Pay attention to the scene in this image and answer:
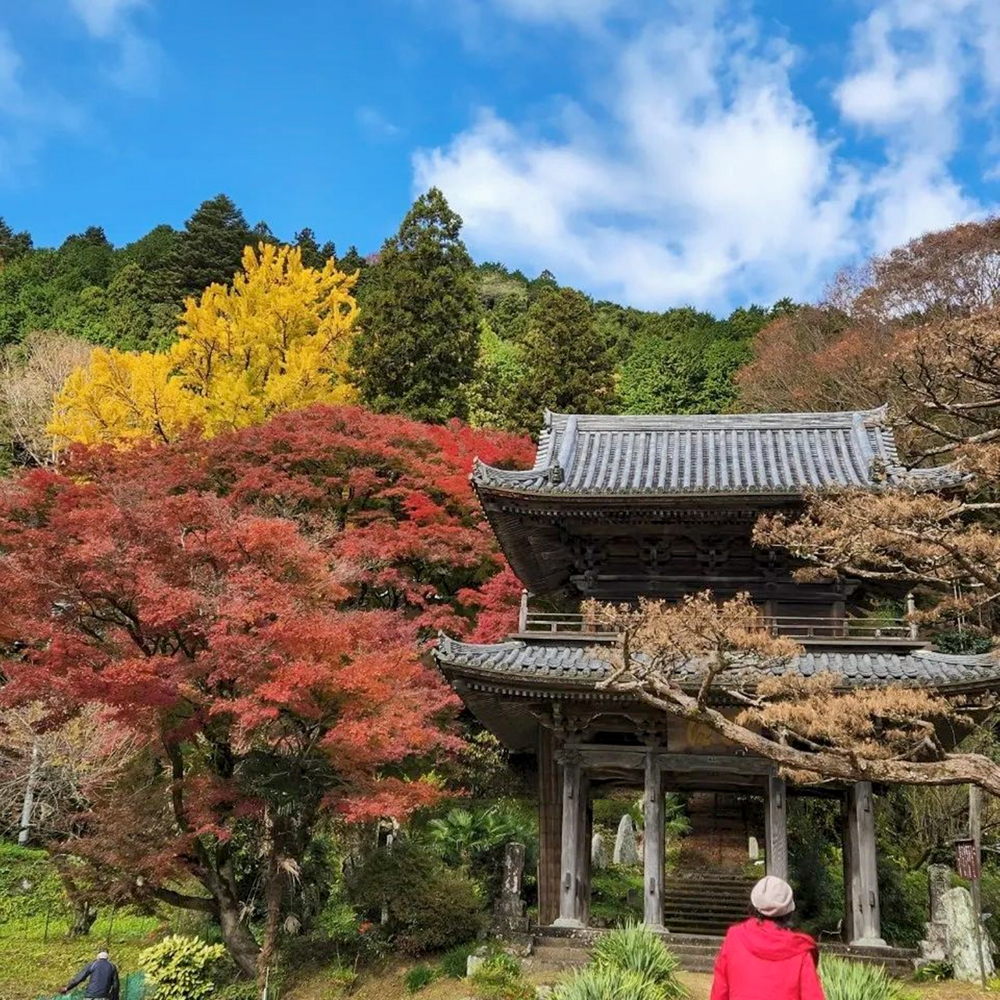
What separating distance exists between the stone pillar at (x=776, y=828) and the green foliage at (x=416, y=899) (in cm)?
450

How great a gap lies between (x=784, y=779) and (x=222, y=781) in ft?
26.8

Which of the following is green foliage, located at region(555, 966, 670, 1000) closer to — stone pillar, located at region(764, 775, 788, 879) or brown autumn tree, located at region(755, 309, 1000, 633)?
stone pillar, located at region(764, 775, 788, 879)

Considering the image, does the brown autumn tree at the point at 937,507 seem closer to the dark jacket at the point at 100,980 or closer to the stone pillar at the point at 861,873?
the stone pillar at the point at 861,873

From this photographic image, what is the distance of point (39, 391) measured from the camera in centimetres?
3841

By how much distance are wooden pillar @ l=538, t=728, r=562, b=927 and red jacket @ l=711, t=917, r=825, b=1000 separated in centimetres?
1076

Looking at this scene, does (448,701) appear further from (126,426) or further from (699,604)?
(126,426)

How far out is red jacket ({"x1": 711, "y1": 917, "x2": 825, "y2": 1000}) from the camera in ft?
13.3

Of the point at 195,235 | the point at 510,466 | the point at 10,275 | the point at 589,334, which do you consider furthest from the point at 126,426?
the point at 10,275

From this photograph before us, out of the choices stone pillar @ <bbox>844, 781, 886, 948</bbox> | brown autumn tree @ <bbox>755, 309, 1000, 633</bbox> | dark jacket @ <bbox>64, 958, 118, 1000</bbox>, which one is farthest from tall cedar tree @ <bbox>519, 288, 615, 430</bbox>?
dark jacket @ <bbox>64, 958, 118, 1000</bbox>

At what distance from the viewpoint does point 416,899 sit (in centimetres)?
1448

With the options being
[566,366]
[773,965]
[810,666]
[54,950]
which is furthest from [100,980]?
[566,366]

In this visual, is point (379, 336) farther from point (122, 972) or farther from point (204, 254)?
point (204, 254)

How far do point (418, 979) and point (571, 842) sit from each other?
9.67 ft

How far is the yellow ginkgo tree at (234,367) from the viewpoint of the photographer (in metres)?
26.4
